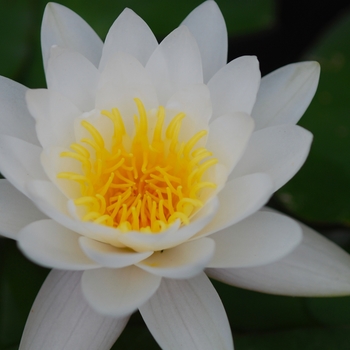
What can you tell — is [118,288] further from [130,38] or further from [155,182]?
[130,38]

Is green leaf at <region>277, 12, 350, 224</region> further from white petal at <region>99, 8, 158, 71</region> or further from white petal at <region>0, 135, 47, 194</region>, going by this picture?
white petal at <region>0, 135, 47, 194</region>

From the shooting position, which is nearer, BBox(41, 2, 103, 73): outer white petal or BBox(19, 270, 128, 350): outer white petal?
BBox(19, 270, 128, 350): outer white petal

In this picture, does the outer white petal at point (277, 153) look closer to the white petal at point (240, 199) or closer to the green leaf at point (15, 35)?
the white petal at point (240, 199)

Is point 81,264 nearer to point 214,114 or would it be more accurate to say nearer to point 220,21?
point 214,114

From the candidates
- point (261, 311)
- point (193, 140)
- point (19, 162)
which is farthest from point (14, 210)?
point (261, 311)

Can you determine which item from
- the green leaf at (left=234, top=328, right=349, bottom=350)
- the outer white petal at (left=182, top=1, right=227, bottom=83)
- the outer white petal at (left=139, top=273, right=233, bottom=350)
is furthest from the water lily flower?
the green leaf at (left=234, top=328, right=349, bottom=350)

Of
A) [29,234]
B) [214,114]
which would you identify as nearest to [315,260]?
[214,114]
